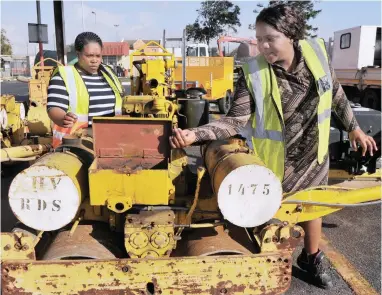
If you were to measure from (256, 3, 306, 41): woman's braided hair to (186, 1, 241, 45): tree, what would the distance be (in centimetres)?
3304

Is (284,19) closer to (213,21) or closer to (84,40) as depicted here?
(84,40)

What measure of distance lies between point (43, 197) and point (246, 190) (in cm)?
106

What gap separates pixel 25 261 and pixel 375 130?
3991mm

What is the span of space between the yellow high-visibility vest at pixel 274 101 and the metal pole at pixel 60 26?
5919 mm

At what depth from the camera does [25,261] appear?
2260mm

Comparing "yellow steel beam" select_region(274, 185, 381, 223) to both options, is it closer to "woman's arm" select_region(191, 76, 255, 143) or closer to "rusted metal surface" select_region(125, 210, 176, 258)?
"woman's arm" select_region(191, 76, 255, 143)

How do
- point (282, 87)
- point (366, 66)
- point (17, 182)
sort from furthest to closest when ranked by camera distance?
point (366, 66)
point (282, 87)
point (17, 182)

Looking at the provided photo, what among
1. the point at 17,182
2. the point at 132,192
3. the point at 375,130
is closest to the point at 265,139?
the point at 132,192

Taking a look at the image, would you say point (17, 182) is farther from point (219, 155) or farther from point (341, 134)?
point (341, 134)

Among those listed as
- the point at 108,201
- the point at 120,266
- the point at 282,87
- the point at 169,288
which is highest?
the point at 282,87

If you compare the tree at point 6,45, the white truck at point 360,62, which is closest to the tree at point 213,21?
the white truck at point 360,62

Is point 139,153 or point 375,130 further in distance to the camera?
point 375,130

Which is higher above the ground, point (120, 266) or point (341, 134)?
point (341, 134)

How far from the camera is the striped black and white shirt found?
11.1 ft
